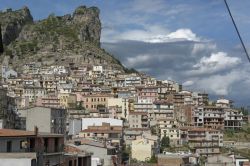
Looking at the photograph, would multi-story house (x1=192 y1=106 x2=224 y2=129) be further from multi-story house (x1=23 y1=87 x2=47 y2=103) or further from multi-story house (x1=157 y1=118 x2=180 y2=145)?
multi-story house (x1=23 y1=87 x2=47 y2=103)

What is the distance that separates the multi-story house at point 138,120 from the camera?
3073 inches

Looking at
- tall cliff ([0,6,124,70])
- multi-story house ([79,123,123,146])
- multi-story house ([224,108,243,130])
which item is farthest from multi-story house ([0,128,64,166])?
tall cliff ([0,6,124,70])

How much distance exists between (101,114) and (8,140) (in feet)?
206

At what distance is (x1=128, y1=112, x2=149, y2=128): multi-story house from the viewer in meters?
78.0

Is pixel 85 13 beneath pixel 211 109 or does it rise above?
above

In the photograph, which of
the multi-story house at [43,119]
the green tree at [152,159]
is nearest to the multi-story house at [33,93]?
the green tree at [152,159]

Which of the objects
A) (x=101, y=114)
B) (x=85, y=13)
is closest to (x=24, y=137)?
(x=101, y=114)

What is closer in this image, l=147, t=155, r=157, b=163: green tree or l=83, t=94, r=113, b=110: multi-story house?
l=147, t=155, r=157, b=163: green tree

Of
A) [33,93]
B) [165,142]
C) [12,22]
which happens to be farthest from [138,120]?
[12,22]

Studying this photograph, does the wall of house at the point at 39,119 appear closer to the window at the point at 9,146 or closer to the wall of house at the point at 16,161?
the window at the point at 9,146

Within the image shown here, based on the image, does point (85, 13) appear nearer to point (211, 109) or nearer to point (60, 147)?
point (211, 109)

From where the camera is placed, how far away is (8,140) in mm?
18984

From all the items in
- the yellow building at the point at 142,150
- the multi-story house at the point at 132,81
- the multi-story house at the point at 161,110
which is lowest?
the yellow building at the point at 142,150

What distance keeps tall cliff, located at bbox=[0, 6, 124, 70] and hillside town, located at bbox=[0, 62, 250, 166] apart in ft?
12.5
